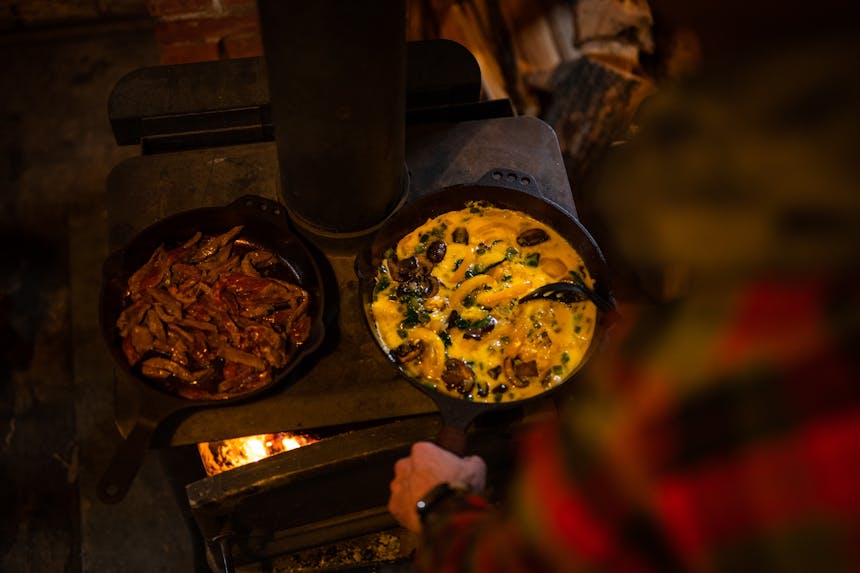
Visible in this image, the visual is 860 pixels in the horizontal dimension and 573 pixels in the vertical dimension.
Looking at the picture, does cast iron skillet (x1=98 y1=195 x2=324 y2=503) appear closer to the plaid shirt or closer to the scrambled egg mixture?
the scrambled egg mixture

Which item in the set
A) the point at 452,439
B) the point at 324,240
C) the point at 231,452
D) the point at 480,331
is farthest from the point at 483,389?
the point at 231,452

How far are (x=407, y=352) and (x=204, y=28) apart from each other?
288 centimetres

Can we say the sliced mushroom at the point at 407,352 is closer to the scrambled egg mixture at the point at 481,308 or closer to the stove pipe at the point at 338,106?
the scrambled egg mixture at the point at 481,308

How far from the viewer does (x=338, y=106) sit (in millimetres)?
2744

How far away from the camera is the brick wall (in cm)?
455

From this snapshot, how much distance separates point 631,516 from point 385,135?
2.00 metres

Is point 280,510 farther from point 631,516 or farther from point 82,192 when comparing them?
point 82,192

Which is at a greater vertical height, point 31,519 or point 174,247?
point 174,247

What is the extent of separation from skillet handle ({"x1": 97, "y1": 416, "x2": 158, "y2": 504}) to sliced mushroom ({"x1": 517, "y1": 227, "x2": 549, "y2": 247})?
1.83 meters

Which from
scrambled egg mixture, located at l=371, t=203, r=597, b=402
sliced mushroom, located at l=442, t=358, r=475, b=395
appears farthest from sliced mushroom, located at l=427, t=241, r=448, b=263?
sliced mushroom, located at l=442, t=358, r=475, b=395

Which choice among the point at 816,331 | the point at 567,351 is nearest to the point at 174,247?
the point at 567,351

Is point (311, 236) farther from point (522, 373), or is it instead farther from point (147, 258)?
point (522, 373)

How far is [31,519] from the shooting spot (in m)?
4.55

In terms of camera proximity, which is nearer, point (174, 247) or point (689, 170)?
point (689, 170)
